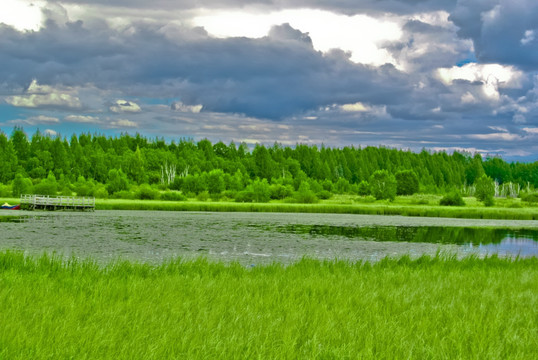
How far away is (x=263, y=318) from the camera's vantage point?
9.48 m

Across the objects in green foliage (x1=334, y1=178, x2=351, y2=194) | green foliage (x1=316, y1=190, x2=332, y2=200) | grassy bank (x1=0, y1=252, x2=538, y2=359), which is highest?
grassy bank (x1=0, y1=252, x2=538, y2=359)

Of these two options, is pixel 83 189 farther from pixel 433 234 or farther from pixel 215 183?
pixel 433 234

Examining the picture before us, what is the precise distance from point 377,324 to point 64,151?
15836 centimetres

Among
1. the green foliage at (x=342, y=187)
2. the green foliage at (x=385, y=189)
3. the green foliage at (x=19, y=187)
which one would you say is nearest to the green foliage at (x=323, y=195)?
the green foliage at (x=385, y=189)

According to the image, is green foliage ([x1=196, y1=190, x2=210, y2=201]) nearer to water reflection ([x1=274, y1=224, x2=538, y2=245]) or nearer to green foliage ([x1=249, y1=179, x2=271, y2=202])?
green foliage ([x1=249, y1=179, x2=271, y2=202])

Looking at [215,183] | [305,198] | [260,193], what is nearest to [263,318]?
[260,193]

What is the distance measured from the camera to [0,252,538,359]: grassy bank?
7.45m

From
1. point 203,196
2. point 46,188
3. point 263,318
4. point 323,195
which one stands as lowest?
point 323,195

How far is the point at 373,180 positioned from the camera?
465ft

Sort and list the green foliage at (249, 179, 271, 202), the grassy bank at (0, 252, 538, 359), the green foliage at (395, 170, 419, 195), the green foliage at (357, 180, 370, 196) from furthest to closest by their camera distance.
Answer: the green foliage at (395, 170, 419, 195) → the green foliage at (357, 180, 370, 196) → the green foliage at (249, 179, 271, 202) → the grassy bank at (0, 252, 538, 359)

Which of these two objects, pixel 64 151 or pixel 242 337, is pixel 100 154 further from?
pixel 242 337

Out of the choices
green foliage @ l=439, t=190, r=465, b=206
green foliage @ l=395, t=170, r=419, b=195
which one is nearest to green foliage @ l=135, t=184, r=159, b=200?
green foliage @ l=439, t=190, r=465, b=206

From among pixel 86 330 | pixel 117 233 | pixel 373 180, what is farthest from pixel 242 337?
pixel 373 180

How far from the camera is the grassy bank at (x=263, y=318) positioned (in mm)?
7445
